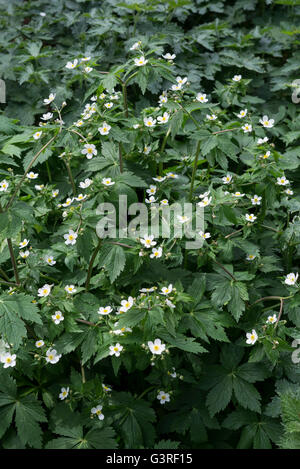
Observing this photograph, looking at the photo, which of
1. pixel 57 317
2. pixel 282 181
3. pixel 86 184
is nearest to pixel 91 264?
pixel 57 317

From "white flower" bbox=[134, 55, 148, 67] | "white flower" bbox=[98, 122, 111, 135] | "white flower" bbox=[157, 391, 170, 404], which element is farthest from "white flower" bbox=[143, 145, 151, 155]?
"white flower" bbox=[157, 391, 170, 404]

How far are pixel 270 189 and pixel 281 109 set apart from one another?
3.97ft

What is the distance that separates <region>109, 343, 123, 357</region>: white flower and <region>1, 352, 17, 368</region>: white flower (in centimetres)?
44

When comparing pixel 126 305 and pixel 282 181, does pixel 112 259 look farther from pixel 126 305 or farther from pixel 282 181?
pixel 282 181

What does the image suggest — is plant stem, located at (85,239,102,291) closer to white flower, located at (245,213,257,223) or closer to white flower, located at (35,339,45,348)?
white flower, located at (35,339,45,348)

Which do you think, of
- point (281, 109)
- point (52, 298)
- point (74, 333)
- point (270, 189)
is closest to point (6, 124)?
point (52, 298)

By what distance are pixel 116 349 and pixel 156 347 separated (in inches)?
7.0

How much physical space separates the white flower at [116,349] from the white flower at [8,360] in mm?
441

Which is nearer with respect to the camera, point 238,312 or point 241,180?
point 238,312

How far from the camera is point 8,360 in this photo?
2227 mm

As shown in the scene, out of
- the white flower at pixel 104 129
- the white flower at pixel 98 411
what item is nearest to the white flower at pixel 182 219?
the white flower at pixel 104 129

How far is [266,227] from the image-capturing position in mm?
2879

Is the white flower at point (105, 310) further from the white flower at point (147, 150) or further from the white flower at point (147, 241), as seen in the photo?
the white flower at point (147, 150)

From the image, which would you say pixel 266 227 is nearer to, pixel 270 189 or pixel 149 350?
pixel 270 189
